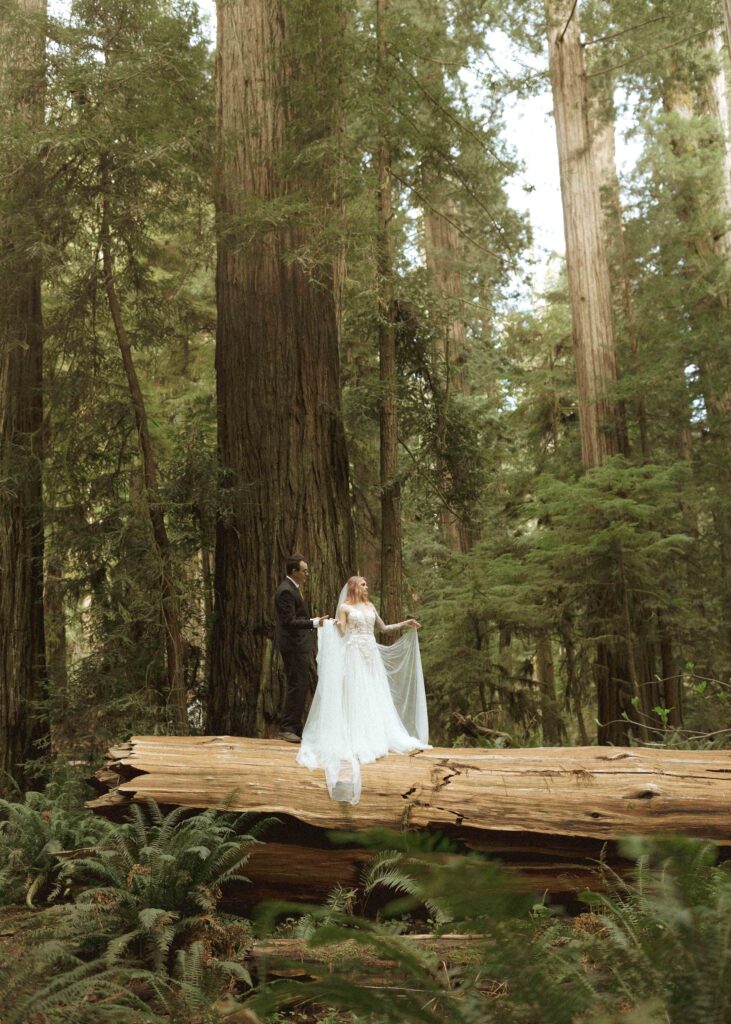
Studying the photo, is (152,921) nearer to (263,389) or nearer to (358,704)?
(358,704)

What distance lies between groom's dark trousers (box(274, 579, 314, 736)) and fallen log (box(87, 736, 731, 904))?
177 centimetres

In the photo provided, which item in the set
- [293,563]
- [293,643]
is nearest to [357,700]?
[293,643]

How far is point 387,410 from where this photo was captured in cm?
1116

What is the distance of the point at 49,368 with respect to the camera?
37.6 feet

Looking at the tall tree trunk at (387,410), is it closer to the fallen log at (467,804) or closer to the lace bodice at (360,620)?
the lace bodice at (360,620)

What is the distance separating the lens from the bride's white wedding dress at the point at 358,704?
6.87m

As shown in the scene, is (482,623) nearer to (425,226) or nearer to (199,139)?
(199,139)

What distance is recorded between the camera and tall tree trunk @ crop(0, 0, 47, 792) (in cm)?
984

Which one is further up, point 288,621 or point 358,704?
point 288,621

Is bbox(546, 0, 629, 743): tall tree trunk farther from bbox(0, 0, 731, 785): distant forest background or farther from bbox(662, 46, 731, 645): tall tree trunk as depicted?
bbox(662, 46, 731, 645): tall tree trunk

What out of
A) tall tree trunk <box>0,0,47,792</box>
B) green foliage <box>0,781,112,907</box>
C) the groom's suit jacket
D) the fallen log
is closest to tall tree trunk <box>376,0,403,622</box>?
the groom's suit jacket

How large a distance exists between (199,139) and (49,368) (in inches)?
140

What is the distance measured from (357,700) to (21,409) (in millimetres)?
6005

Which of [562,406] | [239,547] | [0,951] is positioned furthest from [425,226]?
[0,951]
